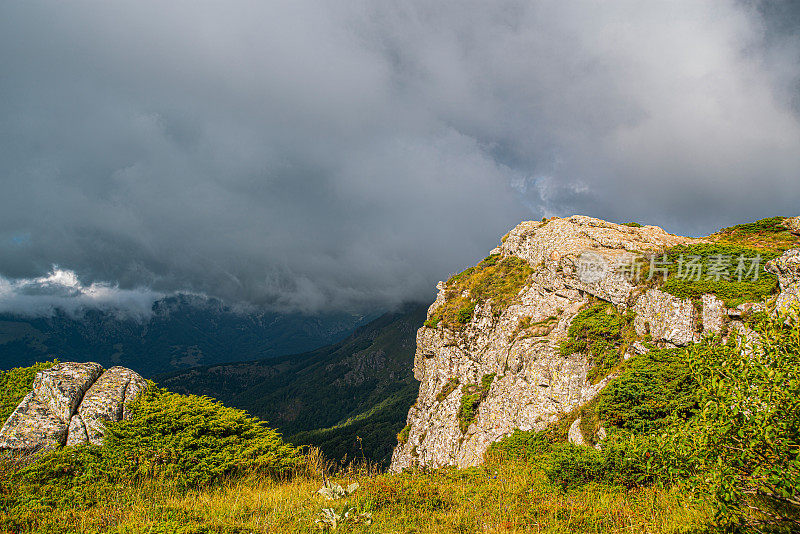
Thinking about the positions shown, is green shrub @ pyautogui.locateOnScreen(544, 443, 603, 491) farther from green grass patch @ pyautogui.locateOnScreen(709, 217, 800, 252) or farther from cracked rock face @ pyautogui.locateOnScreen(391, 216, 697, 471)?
green grass patch @ pyautogui.locateOnScreen(709, 217, 800, 252)

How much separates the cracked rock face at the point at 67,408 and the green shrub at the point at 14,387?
5.10ft

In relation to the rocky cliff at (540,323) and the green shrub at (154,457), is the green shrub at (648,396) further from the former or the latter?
the green shrub at (154,457)

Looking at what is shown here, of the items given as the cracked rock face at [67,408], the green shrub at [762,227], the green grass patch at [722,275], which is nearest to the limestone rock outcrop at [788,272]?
the green grass patch at [722,275]

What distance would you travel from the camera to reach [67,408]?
13.0m

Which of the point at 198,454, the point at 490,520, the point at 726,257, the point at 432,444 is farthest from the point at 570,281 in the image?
the point at 198,454

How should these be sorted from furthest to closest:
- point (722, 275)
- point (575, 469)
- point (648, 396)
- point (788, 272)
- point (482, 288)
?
point (482, 288) < point (722, 275) < point (788, 272) < point (648, 396) < point (575, 469)

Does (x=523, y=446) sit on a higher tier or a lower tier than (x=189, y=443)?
lower

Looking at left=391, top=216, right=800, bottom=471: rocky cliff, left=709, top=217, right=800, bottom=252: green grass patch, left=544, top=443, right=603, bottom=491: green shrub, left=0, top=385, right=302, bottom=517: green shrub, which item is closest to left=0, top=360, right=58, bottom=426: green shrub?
left=0, top=385, right=302, bottom=517: green shrub

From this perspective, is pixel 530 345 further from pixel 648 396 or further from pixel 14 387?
pixel 14 387

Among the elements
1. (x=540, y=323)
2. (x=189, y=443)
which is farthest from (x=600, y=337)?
(x=189, y=443)

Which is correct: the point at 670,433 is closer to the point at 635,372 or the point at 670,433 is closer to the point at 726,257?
the point at 635,372

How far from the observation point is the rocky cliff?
68.0 feet

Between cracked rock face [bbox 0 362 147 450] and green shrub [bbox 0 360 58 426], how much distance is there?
5.10 feet

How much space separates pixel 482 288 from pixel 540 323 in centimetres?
1410
